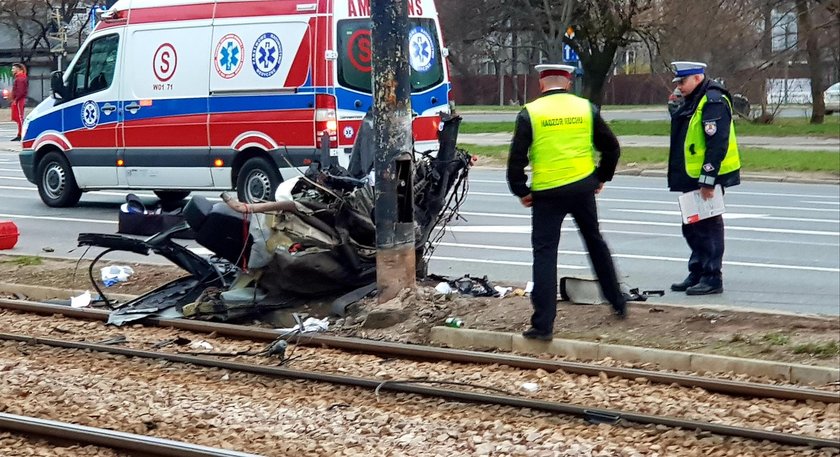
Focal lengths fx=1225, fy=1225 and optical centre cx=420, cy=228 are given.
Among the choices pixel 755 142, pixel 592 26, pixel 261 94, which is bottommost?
pixel 755 142

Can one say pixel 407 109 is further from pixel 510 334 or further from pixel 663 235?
pixel 663 235

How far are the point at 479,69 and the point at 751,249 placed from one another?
191 ft

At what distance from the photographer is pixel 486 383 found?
7320mm

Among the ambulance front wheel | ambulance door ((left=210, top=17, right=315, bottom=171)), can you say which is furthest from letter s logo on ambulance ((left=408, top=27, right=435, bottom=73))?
the ambulance front wheel

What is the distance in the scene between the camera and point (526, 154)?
799 centimetres

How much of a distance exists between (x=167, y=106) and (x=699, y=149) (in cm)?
814

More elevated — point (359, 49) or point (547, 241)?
point (359, 49)

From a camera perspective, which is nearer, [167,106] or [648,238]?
[648,238]

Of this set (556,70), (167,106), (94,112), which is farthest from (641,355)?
(94,112)

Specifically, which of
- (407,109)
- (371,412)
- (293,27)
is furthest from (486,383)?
(293,27)

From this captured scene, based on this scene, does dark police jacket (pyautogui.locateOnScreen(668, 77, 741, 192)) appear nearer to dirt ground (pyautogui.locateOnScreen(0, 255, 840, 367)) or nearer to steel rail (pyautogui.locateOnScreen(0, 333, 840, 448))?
dirt ground (pyautogui.locateOnScreen(0, 255, 840, 367))

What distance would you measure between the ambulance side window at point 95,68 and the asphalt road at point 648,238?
1722 millimetres

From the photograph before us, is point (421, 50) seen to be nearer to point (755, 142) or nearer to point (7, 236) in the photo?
point (7, 236)

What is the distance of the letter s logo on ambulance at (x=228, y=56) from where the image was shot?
15.0 metres
